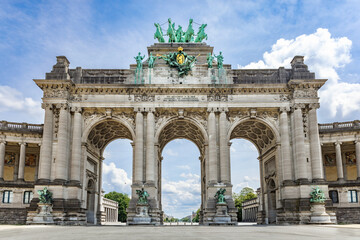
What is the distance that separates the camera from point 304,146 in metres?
47.3

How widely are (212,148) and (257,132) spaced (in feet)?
34.4

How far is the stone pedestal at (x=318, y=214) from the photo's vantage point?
4294 cm

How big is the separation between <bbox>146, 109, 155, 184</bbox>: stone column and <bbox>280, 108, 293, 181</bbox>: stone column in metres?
16.4

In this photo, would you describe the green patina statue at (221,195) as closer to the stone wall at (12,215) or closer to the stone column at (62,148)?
the stone column at (62,148)

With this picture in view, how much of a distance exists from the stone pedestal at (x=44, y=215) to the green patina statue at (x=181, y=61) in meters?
23.0

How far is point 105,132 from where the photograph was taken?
5500cm

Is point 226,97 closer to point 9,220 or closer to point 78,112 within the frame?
point 78,112

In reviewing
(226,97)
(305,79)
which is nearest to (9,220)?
(226,97)

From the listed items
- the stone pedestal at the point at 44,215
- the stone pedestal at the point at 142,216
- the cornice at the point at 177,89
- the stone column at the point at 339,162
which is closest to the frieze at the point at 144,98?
the cornice at the point at 177,89

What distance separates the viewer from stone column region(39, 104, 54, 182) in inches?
1817

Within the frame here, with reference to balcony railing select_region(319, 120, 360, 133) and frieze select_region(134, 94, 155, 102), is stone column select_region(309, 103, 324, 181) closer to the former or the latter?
balcony railing select_region(319, 120, 360, 133)

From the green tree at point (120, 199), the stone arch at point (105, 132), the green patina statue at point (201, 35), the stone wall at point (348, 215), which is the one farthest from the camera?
the green tree at point (120, 199)

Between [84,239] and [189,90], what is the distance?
1286 inches

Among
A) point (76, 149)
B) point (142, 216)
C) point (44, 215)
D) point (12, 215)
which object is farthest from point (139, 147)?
point (12, 215)
